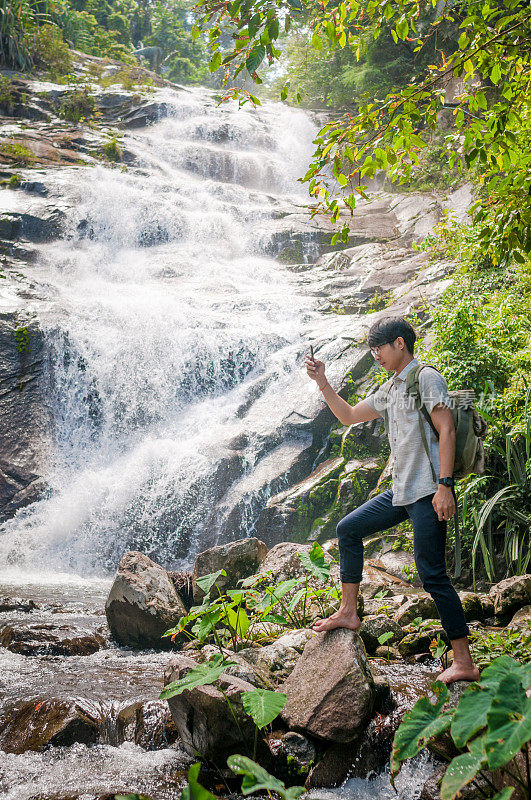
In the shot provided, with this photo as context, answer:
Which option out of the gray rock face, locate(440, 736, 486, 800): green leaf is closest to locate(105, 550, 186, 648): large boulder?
locate(440, 736, 486, 800): green leaf

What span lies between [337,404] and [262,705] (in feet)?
5.97

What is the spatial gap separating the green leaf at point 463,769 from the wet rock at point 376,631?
2315 mm

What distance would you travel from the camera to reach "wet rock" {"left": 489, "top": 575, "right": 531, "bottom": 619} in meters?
4.50

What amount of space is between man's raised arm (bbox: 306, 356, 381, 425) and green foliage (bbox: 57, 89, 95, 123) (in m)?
19.9

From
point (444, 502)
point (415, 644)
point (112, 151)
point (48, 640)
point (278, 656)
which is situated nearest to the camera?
point (444, 502)

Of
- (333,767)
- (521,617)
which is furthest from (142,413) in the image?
(333,767)

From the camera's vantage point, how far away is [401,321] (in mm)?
3436

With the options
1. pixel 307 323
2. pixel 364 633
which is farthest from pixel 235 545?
pixel 307 323

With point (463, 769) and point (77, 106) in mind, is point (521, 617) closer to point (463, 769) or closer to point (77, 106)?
point (463, 769)

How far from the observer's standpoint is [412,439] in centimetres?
324

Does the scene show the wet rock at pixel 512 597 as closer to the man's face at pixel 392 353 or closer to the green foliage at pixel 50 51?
the man's face at pixel 392 353

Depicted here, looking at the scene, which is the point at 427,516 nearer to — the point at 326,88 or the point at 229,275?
the point at 229,275

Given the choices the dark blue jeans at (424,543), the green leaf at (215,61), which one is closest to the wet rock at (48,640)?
the dark blue jeans at (424,543)

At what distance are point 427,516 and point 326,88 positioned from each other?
23.5 m
